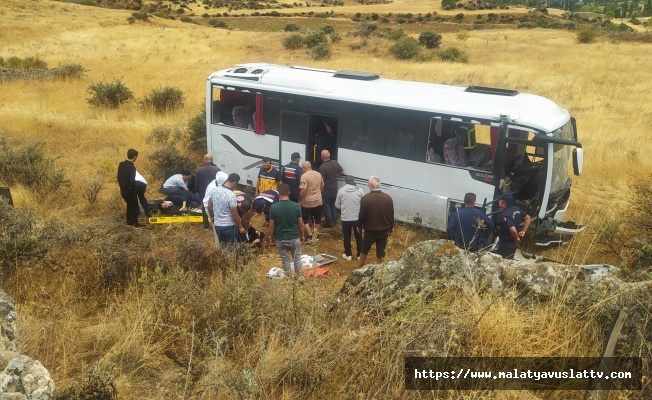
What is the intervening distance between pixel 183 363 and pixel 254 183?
763cm

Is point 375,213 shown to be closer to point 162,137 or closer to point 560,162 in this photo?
point 560,162

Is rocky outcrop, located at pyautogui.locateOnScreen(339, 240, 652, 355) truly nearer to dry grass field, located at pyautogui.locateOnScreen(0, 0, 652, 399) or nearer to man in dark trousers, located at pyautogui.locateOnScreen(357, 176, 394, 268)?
dry grass field, located at pyautogui.locateOnScreen(0, 0, 652, 399)

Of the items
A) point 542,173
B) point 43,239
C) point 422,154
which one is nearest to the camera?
point 43,239

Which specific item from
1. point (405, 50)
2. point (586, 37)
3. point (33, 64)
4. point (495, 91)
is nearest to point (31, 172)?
point (495, 91)

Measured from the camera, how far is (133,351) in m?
4.95

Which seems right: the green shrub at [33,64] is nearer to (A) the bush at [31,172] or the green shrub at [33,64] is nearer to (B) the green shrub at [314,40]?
(B) the green shrub at [314,40]

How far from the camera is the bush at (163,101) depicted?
1984cm

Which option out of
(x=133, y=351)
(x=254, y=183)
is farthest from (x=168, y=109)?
(x=133, y=351)

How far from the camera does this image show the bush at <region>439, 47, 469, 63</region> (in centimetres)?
3247

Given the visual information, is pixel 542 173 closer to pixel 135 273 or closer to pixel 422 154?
pixel 422 154

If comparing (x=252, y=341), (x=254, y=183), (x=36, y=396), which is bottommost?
(x=254, y=183)

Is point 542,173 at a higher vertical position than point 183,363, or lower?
higher

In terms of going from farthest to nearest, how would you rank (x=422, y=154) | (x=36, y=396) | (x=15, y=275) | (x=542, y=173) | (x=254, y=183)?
(x=254, y=183) → (x=422, y=154) → (x=542, y=173) → (x=15, y=275) → (x=36, y=396)

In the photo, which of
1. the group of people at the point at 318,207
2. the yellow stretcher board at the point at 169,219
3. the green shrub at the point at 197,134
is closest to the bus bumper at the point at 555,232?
the group of people at the point at 318,207
